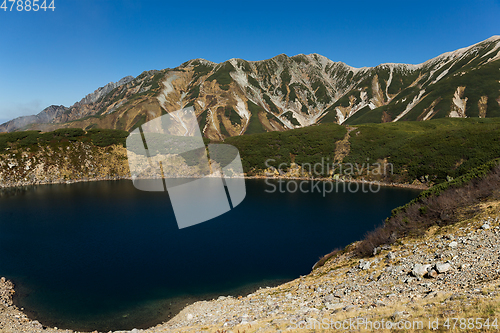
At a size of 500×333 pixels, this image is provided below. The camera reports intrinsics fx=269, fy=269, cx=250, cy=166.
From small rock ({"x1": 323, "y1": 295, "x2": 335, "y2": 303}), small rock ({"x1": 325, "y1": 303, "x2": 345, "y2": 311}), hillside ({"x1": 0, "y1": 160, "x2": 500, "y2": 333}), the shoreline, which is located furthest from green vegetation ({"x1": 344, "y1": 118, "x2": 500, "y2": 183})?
small rock ({"x1": 325, "y1": 303, "x2": 345, "y2": 311})

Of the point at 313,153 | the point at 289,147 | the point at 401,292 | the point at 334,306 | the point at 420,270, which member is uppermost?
the point at 289,147

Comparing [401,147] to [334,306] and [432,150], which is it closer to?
[432,150]

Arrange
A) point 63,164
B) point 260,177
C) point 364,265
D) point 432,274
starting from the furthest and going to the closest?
point 260,177 < point 63,164 < point 364,265 < point 432,274

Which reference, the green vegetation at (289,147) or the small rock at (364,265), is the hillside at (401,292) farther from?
the green vegetation at (289,147)

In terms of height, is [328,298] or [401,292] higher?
[401,292]

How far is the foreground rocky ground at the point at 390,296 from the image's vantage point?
10.4 metres

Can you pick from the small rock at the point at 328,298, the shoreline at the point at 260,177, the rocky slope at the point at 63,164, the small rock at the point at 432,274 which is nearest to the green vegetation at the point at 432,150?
the shoreline at the point at 260,177

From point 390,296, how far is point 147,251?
2810cm

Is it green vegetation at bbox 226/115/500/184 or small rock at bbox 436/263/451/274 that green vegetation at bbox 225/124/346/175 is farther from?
small rock at bbox 436/263/451/274

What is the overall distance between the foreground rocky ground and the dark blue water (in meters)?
2.85

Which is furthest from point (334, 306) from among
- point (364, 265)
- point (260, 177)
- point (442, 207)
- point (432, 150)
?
point (432, 150)

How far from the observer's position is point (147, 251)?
33.4 meters

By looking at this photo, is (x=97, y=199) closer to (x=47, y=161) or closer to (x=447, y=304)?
(x=47, y=161)

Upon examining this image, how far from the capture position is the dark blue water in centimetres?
2308
